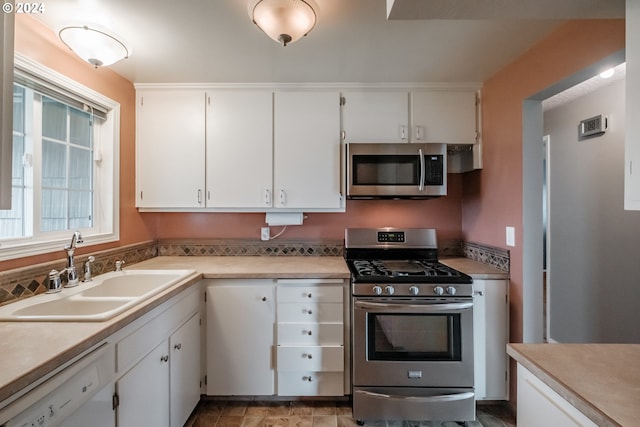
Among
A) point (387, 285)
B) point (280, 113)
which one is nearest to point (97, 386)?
point (387, 285)

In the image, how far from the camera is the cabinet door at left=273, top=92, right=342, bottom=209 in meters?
2.19

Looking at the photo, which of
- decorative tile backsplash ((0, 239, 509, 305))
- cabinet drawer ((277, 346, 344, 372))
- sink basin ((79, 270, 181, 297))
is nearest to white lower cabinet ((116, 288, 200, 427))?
sink basin ((79, 270, 181, 297))

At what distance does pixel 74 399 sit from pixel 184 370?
2.61ft

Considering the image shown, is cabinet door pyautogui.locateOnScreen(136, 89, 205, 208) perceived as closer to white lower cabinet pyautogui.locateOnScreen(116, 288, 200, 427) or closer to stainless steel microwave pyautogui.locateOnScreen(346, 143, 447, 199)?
white lower cabinet pyautogui.locateOnScreen(116, 288, 200, 427)

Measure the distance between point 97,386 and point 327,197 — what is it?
5.41ft

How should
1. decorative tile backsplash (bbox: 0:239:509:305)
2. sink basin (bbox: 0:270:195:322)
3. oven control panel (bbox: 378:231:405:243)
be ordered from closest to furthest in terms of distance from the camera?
sink basin (bbox: 0:270:195:322) < decorative tile backsplash (bbox: 0:239:509:305) < oven control panel (bbox: 378:231:405:243)

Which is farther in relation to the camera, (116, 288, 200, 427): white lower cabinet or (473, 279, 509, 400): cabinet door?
(473, 279, 509, 400): cabinet door

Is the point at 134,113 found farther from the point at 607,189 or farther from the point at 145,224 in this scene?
the point at 607,189

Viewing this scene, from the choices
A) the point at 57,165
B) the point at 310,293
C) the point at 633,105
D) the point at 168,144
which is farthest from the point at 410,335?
the point at 57,165

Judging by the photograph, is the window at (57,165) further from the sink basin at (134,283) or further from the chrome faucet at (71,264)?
the sink basin at (134,283)

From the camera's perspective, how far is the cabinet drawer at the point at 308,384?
6.11ft

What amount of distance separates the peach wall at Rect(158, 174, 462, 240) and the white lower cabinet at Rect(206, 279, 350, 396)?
696mm

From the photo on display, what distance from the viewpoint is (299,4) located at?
122cm

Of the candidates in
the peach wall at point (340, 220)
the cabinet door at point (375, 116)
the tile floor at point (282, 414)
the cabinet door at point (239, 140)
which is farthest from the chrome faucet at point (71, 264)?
the cabinet door at point (375, 116)
